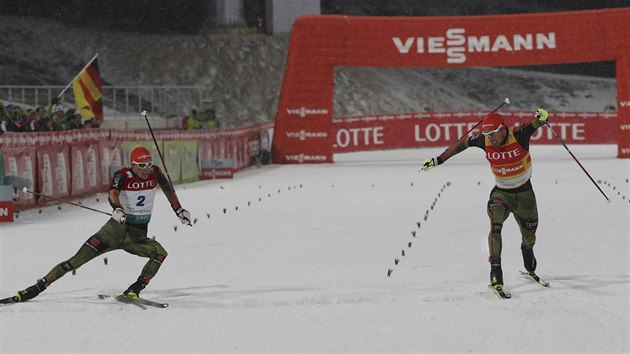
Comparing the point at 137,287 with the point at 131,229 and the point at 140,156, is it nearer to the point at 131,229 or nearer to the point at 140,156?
the point at 131,229

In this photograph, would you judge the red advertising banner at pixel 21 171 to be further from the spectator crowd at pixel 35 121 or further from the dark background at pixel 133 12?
the dark background at pixel 133 12

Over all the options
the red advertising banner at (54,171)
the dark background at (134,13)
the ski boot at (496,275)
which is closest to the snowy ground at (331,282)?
the ski boot at (496,275)

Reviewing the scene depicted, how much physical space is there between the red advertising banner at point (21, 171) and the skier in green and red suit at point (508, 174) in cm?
948

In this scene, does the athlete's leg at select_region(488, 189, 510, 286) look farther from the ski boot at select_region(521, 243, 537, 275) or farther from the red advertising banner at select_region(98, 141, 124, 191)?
the red advertising banner at select_region(98, 141, 124, 191)

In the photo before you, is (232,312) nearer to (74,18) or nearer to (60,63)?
(60,63)

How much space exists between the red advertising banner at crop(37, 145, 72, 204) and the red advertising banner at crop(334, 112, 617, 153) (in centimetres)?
1769

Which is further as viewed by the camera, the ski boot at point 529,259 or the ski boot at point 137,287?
the ski boot at point 529,259

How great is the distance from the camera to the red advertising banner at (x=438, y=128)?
35.7 m

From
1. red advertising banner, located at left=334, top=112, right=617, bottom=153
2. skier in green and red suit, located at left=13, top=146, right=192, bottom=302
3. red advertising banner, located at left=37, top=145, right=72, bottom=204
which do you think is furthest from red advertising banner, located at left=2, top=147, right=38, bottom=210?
red advertising banner, located at left=334, top=112, right=617, bottom=153

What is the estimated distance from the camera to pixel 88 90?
24328 mm

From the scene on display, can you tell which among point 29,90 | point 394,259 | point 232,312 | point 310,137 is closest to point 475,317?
point 232,312

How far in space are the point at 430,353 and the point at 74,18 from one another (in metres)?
42.3

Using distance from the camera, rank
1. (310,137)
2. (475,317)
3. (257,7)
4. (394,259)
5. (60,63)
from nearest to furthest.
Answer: (475,317) < (394,259) < (310,137) < (60,63) < (257,7)

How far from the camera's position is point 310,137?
2922 cm
